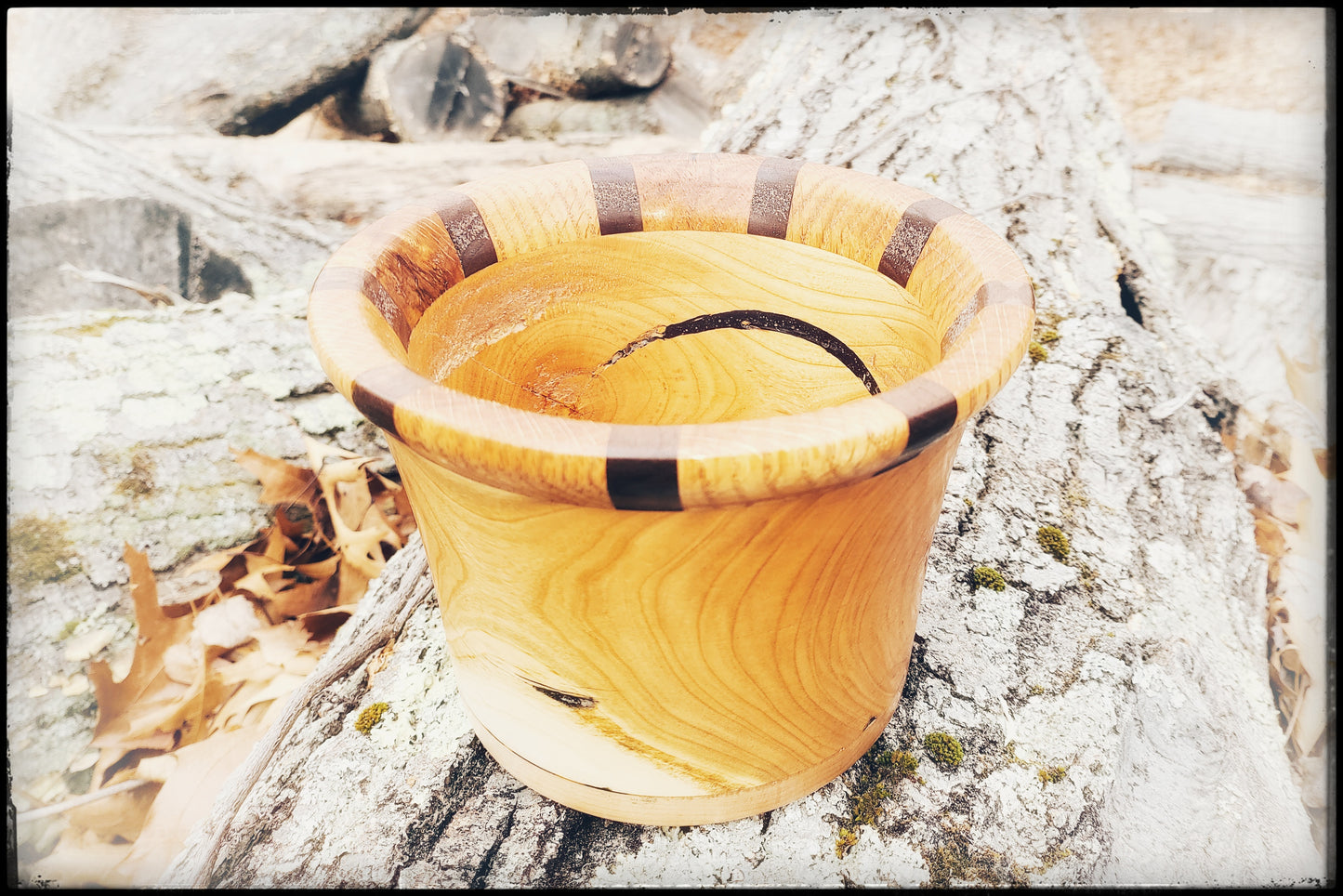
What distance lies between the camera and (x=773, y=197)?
113cm

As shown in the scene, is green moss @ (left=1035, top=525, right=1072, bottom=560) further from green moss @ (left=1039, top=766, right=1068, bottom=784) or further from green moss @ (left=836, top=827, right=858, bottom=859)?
green moss @ (left=836, top=827, right=858, bottom=859)

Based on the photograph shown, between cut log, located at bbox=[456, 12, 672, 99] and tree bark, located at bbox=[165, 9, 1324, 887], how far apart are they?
95.6 inches

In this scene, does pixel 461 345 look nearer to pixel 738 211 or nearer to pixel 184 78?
pixel 738 211

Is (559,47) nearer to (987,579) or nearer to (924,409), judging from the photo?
(987,579)

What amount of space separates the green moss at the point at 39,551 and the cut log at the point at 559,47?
270cm

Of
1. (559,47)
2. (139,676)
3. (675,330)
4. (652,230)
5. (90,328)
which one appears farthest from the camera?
(559,47)

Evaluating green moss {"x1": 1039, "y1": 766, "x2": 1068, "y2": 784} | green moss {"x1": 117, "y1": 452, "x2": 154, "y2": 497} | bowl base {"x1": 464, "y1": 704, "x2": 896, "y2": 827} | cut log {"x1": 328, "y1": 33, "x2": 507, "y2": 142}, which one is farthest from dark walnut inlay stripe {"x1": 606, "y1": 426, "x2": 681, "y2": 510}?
cut log {"x1": 328, "y1": 33, "x2": 507, "y2": 142}

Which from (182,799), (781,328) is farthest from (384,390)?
(182,799)

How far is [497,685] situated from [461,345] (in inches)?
17.3

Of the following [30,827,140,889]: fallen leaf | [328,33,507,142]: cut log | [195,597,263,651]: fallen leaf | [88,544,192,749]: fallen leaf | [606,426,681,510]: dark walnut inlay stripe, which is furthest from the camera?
[328,33,507,142]: cut log

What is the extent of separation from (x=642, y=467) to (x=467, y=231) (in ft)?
1.83

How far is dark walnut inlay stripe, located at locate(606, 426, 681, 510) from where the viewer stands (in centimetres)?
64

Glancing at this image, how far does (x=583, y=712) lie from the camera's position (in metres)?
0.90

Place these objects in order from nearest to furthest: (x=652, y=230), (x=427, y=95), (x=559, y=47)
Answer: (x=652, y=230), (x=427, y=95), (x=559, y=47)
